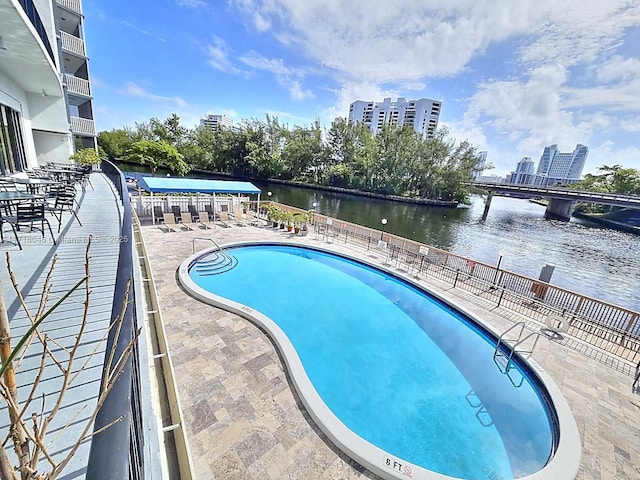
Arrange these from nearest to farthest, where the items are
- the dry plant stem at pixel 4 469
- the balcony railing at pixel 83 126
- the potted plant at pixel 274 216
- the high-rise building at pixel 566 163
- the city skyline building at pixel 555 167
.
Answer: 1. the dry plant stem at pixel 4 469
2. the potted plant at pixel 274 216
3. the balcony railing at pixel 83 126
4. the city skyline building at pixel 555 167
5. the high-rise building at pixel 566 163

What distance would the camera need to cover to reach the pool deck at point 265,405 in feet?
11.2

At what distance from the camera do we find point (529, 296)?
8.16m

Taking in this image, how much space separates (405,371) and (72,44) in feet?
71.7

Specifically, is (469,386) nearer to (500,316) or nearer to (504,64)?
(500,316)

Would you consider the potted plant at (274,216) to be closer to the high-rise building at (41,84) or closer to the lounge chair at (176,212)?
the lounge chair at (176,212)

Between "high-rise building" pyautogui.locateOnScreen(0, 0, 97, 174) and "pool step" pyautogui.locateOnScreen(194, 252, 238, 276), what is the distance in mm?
6601

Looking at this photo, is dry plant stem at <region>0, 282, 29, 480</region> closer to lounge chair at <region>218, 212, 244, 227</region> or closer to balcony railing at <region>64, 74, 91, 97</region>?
lounge chair at <region>218, 212, 244, 227</region>

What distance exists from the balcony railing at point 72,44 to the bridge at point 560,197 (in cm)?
3884

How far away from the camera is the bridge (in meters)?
31.1

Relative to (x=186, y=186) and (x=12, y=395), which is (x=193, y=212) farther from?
(x=12, y=395)

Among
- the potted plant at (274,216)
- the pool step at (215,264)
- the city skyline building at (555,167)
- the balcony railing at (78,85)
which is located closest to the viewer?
the pool step at (215,264)

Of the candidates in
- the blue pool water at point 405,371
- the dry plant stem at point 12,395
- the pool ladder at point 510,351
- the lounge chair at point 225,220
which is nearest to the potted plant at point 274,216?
the lounge chair at point 225,220

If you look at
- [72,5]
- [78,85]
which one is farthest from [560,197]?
[72,5]

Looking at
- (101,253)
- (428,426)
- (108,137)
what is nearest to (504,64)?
(428,426)
